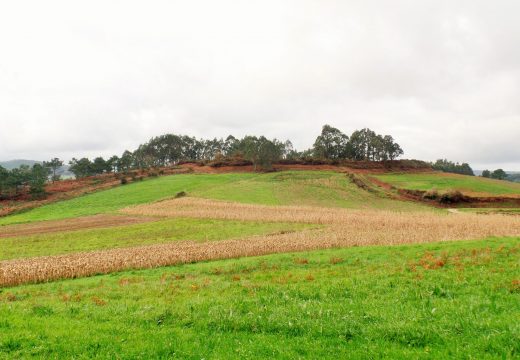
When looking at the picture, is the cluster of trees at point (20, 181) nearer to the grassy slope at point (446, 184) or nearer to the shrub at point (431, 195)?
the shrub at point (431, 195)

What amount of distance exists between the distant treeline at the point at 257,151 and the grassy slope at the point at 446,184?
95.8 feet

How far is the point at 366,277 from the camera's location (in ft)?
58.3

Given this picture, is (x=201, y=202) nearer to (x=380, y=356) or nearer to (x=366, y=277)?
(x=366, y=277)

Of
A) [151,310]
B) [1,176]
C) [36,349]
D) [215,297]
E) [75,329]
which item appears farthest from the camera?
[1,176]

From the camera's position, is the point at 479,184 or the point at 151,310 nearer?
the point at 151,310

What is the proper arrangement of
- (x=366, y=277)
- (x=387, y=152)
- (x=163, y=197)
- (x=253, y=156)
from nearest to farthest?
(x=366, y=277) → (x=163, y=197) → (x=253, y=156) → (x=387, y=152)

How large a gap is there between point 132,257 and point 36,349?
18456 millimetres

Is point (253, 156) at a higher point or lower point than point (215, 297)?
higher

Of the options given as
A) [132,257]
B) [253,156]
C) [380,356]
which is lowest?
[132,257]

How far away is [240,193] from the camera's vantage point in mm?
84125

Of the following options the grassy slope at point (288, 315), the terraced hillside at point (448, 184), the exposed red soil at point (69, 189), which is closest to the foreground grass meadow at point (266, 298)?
the grassy slope at point (288, 315)

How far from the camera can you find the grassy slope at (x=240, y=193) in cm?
7456

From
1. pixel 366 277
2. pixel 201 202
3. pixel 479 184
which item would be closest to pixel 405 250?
pixel 366 277

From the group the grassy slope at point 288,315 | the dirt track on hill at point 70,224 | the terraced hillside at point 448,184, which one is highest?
the terraced hillside at point 448,184
